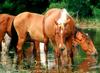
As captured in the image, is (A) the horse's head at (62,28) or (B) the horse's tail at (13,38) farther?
(B) the horse's tail at (13,38)

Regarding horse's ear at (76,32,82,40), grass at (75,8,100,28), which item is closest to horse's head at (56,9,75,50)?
horse's ear at (76,32,82,40)

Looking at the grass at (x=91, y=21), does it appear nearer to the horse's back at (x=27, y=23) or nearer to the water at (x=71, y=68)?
the horse's back at (x=27, y=23)

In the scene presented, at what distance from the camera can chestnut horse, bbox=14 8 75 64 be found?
46.0 feet

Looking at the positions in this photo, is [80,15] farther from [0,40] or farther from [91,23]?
[0,40]

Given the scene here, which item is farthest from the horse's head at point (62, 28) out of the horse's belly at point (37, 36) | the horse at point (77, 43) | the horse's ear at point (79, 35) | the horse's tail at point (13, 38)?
the horse's tail at point (13, 38)

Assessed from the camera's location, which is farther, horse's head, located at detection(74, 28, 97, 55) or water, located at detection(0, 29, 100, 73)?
horse's head, located at detection(74, 28, 97, 55)

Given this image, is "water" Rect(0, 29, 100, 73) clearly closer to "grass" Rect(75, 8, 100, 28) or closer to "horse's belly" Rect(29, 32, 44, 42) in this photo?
"horse's belly" Rect(29, 32, 44, 42)

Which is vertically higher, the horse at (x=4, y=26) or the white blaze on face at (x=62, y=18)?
the horse at (x=4, y=26)

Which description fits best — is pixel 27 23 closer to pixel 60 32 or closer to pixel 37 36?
pixel 37 36

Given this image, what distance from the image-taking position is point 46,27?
608 inches

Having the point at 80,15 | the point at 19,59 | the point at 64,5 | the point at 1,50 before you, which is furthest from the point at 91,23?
the point at 19,59

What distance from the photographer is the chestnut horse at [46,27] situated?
14031 mm

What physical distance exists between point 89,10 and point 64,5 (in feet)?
10.5

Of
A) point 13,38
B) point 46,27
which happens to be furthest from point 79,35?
point 13,38
